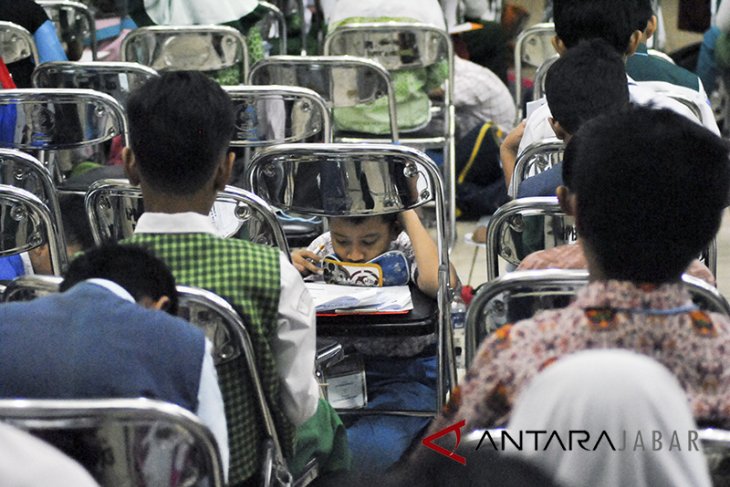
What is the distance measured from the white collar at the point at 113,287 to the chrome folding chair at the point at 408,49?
2.40 m

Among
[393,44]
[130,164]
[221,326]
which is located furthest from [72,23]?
[221,326]

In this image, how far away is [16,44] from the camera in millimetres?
3787

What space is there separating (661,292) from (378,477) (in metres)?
0.58

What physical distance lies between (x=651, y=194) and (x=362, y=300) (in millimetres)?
1198

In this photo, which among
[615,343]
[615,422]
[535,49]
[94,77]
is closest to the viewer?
[615,422]

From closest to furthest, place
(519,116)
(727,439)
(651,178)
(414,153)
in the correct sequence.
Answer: (727,439) < (651,178) < (414,153) < (519,116)

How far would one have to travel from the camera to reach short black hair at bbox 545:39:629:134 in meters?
2.42

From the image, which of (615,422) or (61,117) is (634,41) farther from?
(615,422)

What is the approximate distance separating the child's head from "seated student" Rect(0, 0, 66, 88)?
167cm

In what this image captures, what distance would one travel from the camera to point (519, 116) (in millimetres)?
4051

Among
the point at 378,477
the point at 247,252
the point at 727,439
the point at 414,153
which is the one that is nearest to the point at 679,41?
the point at 414,153

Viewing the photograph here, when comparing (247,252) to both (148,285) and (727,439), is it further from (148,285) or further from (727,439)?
(727,439)

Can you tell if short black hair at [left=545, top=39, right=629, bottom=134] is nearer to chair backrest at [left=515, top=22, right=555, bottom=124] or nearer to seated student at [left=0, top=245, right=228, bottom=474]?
seated student at [left=0, top=245, right=228, bottom=474]

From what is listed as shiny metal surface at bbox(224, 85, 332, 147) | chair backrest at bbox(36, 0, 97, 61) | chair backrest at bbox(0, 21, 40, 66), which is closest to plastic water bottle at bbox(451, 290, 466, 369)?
shiny metal surface at bbox(224, 85, 332, 147)
